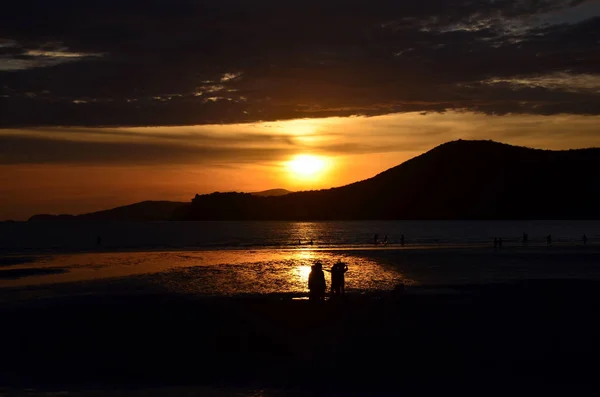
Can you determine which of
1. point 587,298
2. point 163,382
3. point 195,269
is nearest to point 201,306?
point 163,382

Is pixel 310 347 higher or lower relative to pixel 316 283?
lower

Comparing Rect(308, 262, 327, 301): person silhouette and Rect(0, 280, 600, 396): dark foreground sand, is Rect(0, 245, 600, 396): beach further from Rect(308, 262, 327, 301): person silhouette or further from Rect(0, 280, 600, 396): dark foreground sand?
Rect(308, 262, 327, 301): person silhouette

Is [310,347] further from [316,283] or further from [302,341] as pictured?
[316,283]

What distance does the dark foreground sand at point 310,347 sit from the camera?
16.6 meters

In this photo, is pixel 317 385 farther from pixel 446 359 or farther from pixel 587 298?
pixel 587 298

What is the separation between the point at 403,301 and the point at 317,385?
473 inches

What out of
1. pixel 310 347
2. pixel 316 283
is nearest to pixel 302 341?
pixel 310 347

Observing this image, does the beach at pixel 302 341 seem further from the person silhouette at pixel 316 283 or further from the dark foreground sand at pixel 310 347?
the person silhouette at pixel 316 283

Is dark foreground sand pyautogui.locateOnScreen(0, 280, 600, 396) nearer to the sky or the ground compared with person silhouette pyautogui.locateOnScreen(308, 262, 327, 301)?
nearer to the ground

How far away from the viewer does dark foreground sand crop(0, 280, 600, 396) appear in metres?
16.6

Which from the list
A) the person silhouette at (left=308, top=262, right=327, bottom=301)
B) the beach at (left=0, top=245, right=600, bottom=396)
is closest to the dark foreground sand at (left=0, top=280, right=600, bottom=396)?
the beach at (left=0, top=245, right=600, bottom=396)

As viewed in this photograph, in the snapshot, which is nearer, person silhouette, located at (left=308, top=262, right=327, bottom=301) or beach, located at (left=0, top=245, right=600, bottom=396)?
beach, located at (left=0, top=245, right=600, bottom=396)

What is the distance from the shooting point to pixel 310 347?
19.6 m

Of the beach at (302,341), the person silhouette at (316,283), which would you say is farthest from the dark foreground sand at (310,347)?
the person silhouette at (316,283)
